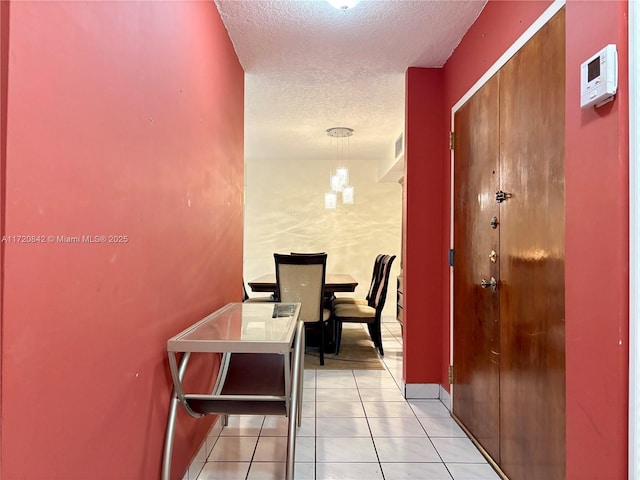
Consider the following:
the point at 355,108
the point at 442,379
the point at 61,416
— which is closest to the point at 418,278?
the point at 442,379

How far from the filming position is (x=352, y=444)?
6.41 feet

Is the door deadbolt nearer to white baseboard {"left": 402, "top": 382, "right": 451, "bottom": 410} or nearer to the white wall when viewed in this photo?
white baseboard {"left": 402, "top": 382, "right": 451, "bottom": 410}

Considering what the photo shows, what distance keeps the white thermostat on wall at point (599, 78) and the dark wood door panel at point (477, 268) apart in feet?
2.43

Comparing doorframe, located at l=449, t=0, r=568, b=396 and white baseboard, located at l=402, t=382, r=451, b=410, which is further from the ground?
doorframe, located at l=449, t=0, r=568, b=396

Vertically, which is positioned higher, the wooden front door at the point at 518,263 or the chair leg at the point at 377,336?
the wooden front door at the point at 518,263

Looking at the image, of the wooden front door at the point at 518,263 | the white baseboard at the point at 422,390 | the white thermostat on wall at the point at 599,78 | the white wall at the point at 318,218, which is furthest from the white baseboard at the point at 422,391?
the white wall at the point at 318,218

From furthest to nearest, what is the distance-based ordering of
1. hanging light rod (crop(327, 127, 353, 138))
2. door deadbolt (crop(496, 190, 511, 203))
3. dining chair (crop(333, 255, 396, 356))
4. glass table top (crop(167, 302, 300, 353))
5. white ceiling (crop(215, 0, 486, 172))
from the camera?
hanging light rod (crop(327, 127, 353, 138)) → dining chair (crop(333, 255, 396, 356)) → white ceiling (crop(215, 0, 486, 172)) → door deadbolt (crop(496, 190, 511, 203)) → glass table top (crop(167, 302, 300, 353))

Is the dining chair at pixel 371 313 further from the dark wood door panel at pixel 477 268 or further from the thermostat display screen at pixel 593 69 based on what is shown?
the thermostat display screen at pixel 593 69

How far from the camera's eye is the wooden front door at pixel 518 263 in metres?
1.31

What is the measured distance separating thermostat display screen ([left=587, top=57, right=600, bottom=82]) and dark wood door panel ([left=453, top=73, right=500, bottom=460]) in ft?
2.48

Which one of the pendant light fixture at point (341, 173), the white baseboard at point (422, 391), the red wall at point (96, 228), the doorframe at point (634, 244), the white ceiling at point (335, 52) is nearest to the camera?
the red wall at point (96, 228)

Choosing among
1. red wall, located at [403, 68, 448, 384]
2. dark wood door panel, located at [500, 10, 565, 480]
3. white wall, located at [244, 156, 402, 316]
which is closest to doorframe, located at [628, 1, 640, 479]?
dark wood door panel, located at [500, 10, 565, 480]

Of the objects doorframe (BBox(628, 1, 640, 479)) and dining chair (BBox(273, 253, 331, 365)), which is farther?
dining chair (BBox(273, 253, 331, 365))

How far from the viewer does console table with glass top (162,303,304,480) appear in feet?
4.04
